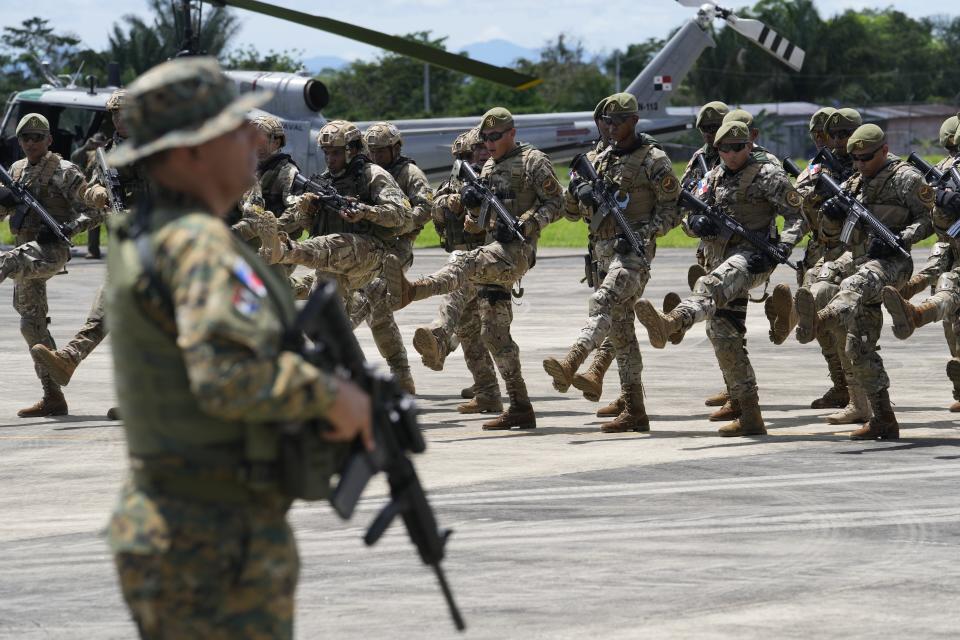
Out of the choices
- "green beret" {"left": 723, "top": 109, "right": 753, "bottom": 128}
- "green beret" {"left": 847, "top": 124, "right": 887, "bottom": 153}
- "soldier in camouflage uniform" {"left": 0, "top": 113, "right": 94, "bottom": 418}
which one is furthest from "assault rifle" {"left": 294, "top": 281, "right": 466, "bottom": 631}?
"soldier in camouflage uniform" {"left": 0, "top": 113, "right": 94, "bottom": 418}

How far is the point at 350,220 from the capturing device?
11.4m

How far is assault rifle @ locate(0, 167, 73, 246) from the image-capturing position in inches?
457

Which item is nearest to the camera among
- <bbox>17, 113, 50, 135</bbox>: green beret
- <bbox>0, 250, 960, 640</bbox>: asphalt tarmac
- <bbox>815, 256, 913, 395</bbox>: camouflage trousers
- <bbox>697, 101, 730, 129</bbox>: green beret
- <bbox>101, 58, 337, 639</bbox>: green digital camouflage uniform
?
<bbox>101, 58, 337, 639</bbox>: green digital camouflage uniform

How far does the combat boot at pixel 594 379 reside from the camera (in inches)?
408

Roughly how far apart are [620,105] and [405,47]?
6.04 meters

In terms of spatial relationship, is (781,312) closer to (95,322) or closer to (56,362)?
(95,322)

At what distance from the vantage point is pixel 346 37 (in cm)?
1730

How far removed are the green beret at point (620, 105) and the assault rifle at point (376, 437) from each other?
7.21m

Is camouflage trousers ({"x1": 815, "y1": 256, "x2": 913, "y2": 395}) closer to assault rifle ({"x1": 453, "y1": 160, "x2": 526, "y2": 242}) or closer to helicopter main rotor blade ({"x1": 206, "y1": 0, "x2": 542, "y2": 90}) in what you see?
assault rifle ({"x1": 453, "y1": 160, "x2": 526, "y2": 242})

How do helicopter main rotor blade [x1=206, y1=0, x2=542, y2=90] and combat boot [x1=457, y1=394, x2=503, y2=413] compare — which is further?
helicopter main rotor blade [x1=206, y1=0, x2=542, y2=90]

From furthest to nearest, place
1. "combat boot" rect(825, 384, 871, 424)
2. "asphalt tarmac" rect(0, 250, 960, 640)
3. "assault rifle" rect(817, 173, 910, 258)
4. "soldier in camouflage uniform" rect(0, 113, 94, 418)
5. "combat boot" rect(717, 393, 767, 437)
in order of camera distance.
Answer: "soldier in camouflage uniform" rect(0, 113, 94, 418) → "combat boot" rect(825, 384, 871, 424) → "combat boot" rect(717, 393, 767, 437) → "assault rifle" rect(817, 173, 910, 258) → "asphalt tarmac" rect(0, 250, 960, 640)

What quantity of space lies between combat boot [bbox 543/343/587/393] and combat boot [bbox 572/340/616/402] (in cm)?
6

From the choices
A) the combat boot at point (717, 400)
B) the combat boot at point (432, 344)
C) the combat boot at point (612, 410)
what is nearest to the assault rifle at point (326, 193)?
the combat boot at point (432, 344)

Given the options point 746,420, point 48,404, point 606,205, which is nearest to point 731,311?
point 746,420
